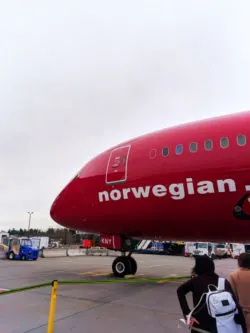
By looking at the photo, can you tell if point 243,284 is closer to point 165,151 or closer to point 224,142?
point 224,142

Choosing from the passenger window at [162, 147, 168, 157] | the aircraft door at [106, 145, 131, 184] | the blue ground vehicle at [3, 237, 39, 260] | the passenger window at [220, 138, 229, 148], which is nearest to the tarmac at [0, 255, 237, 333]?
the aircraft door at [106, 145, 131, 184]

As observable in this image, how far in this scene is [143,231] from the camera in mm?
11969

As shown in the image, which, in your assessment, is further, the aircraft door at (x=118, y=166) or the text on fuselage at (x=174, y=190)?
the aircraft door at (x=118, y=166)

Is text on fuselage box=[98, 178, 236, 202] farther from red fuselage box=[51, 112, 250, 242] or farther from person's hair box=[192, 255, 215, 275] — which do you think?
person's hair box=[192, 255, 215, 275]

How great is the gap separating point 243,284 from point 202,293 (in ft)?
2.53

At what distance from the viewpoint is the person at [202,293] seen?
3434 millimetres

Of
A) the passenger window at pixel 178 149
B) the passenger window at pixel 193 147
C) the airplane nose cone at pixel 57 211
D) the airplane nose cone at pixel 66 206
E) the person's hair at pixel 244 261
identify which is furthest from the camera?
the airplane nose cone at pixel 57 211

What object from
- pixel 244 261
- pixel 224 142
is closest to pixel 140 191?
pixel 224 142

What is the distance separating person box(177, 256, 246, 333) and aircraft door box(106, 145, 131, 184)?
315 inches

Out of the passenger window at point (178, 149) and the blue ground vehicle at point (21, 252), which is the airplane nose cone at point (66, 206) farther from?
the blue ground vehicle at point (21, 252)

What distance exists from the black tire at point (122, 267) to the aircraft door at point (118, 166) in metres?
3.54

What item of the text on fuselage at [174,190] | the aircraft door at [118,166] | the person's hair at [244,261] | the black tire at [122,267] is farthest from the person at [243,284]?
the black tire at [122,267]

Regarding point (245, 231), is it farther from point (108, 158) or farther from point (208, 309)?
point (208, 309)

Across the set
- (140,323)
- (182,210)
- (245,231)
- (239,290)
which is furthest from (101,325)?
(245,231)
